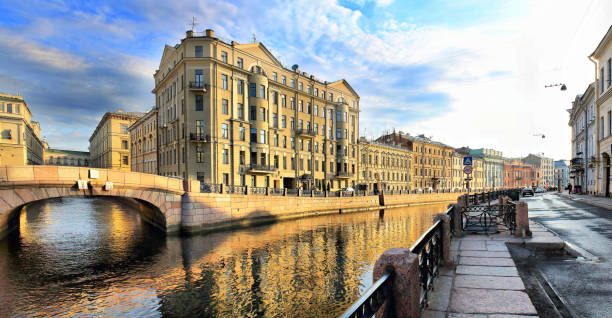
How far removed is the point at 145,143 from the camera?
179 feet

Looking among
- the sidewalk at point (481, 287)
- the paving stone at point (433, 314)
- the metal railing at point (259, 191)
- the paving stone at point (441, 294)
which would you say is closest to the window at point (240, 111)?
the metal railing at point (259, 191)

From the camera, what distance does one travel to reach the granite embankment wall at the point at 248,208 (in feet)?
76.9

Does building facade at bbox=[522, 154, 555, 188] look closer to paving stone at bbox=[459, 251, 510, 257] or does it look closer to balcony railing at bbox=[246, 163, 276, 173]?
balcony railing at bbox=[246, 163, 276, 173]

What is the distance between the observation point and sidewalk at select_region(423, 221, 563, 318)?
466 cm

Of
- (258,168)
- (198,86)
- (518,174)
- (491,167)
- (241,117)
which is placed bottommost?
(518,174)

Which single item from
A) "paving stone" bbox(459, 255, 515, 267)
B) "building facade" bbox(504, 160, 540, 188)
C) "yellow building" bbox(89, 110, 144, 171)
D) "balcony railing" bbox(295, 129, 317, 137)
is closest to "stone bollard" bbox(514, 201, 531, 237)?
"paving stone" bbox(459, 255, 515, 267)

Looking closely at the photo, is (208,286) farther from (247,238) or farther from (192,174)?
(192,174)

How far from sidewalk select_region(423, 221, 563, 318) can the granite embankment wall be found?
62.8 feet

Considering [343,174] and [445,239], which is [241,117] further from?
[445,239]

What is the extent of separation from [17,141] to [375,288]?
82871 millimetres

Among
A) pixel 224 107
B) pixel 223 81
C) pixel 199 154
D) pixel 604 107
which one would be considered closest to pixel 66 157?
pixel 199 154

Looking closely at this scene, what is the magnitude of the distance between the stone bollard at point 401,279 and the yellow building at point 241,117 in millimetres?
34044

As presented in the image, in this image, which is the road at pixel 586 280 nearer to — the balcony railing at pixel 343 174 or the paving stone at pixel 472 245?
the paving stone at pixel 472 245

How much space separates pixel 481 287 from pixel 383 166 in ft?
215
